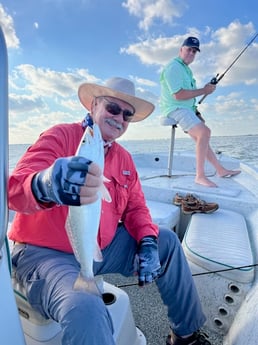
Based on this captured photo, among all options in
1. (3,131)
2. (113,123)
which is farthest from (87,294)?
(113,123)

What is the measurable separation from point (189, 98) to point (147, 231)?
2.18 meters

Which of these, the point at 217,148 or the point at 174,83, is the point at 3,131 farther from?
the point at 217,148

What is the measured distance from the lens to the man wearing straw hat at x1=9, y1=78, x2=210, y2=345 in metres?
0.99

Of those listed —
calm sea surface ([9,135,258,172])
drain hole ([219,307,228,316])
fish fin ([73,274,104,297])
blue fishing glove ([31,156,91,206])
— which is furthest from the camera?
calm sea surface ([9,135,258,172])

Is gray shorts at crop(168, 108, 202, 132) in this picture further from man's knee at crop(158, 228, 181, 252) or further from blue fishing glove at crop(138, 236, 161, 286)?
blue fishing glove at crop(138, 236, 161, 286)

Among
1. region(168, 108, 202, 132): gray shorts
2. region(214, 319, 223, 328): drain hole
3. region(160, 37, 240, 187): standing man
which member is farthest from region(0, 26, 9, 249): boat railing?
region(168, 108, 202, 132): gray shorts

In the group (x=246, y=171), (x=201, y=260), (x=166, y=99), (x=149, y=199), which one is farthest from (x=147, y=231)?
(x=246, y=171)

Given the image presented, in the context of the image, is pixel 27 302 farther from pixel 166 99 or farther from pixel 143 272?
pixel 166 99

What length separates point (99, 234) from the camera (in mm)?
1521

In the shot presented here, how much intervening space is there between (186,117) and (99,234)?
2.41 m

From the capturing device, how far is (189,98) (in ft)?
10.9

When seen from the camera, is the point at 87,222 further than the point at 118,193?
No

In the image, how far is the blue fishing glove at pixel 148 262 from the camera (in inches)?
58.4

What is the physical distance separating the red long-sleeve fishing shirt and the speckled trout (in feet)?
0.40
